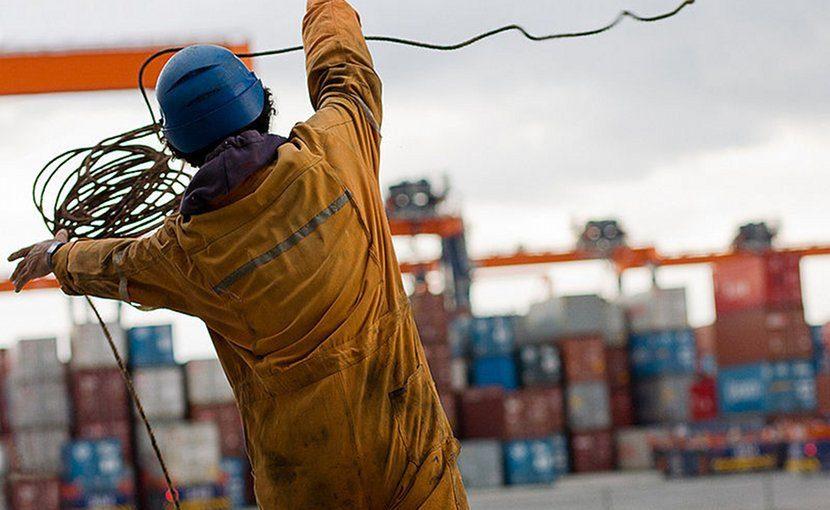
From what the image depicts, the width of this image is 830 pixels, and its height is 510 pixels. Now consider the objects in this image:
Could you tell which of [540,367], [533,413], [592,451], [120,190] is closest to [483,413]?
[533,413]

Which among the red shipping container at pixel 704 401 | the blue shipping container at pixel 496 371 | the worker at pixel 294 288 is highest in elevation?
the worker at pixel 294 288

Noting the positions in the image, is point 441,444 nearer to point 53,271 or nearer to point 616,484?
point 53,271

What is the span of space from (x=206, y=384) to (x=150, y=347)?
57.5 inches

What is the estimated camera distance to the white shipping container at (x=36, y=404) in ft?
92.7

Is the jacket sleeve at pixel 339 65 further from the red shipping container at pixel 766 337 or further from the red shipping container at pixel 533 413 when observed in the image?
the red shipping container at pixel 766 337

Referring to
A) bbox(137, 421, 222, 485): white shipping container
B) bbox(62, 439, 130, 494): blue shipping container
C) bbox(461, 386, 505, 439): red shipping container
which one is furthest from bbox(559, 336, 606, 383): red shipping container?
bbox(62, 439, 130, 494): blue shipping container

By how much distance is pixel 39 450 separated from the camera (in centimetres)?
2797

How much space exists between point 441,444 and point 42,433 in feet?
87.8

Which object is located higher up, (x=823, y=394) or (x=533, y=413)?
(x=533, y=413)

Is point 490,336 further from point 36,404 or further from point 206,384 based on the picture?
point 36,404

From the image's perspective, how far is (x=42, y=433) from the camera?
28.2 m

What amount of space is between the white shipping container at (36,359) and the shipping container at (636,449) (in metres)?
13.4

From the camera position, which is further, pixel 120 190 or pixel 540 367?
pixel 540 367

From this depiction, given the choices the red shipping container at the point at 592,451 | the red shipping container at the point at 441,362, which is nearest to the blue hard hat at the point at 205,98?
the red shipping container at the point at 441,362
